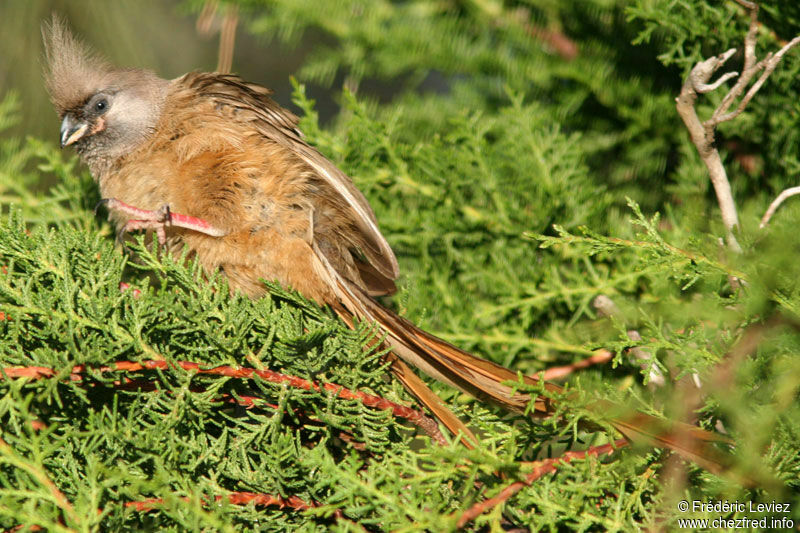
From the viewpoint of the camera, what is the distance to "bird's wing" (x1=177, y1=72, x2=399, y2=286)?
7.72ft

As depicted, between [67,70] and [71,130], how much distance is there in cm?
26

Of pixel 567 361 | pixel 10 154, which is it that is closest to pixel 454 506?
pixel 567 361

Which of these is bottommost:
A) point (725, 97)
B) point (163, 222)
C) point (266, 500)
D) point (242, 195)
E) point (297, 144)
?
point (266, 500)

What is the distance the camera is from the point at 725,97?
1878 mm

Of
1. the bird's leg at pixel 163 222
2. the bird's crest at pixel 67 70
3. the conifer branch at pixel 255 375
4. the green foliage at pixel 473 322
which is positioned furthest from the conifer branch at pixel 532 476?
the bird's crest at pixel 67 70

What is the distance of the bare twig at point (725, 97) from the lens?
6.02ft

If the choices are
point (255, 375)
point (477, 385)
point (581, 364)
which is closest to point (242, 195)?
point (255, 375)

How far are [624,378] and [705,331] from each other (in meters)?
0.54

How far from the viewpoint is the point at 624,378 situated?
7.42 feet

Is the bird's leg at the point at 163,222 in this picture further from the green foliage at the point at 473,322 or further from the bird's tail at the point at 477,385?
the bird's tail at the point at 477,385

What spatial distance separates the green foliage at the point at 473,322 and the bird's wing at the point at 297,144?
4.4 inches

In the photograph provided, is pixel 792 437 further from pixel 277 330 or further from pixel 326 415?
pixel 277 330

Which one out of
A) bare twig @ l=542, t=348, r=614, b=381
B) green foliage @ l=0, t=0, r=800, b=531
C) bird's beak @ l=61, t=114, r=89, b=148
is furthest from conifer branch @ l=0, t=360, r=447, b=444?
bird's beak @ l=61, t=114, r=89, b=148

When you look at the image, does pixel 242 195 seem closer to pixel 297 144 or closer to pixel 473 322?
pixel 297 144
